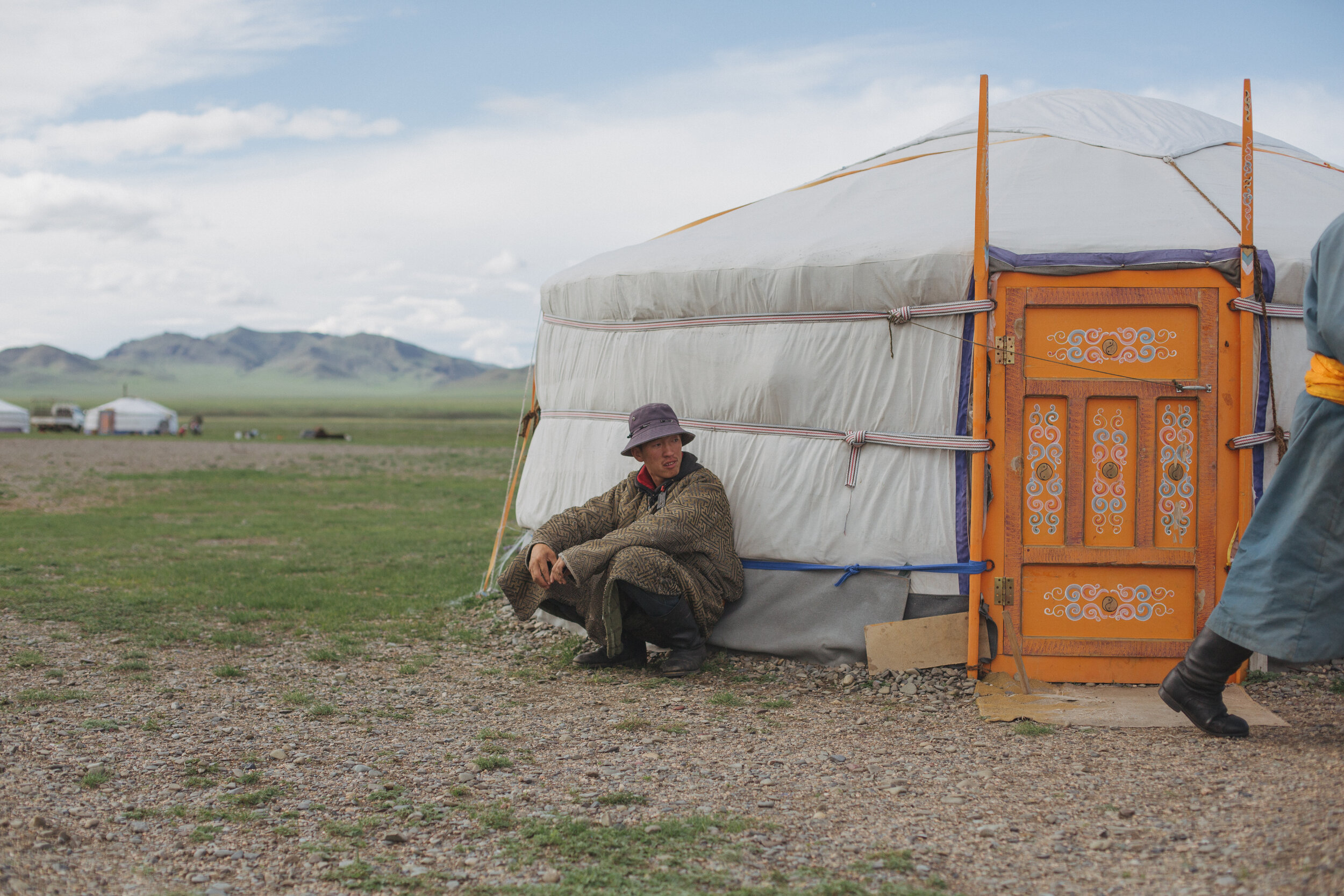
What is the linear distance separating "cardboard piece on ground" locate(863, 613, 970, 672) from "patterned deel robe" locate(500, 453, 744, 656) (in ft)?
2.19

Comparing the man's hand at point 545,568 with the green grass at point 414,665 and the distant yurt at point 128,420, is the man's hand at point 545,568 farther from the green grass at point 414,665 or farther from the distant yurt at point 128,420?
the distant yurt at point 128,420

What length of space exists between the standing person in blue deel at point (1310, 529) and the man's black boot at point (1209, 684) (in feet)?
0.22

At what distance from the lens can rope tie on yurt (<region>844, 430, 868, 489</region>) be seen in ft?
13.6

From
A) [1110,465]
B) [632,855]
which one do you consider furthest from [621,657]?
[1110,465]

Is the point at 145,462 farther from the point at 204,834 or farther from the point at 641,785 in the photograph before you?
the point at 641,785

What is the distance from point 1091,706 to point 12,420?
41.6m

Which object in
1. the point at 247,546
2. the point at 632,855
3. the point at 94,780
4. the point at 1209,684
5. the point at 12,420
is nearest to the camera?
A: the point at 632,855

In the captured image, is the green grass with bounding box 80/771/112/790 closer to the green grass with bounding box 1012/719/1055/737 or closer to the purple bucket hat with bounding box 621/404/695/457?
the purple bucket hat with bounding box 621/404/695/457

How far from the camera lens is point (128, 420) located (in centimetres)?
3800

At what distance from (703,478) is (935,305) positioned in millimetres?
1180

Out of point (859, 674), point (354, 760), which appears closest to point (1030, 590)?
point (859, 674)

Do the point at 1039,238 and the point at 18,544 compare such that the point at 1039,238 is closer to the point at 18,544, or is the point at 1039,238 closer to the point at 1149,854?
the point at 1149,854

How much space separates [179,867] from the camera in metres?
2.29

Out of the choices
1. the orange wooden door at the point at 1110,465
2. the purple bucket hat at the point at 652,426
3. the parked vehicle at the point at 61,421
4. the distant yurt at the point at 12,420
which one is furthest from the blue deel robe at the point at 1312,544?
the parked vehicle at the point at 61,421
